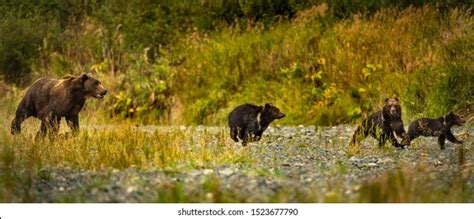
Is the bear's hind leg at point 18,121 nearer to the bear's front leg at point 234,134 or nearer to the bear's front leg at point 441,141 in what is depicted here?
the bear's front leg at point 234,134

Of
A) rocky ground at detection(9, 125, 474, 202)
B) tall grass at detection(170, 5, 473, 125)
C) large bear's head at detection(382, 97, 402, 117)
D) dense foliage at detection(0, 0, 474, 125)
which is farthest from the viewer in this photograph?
dense foliage at detection(0, 0, 474, 125)

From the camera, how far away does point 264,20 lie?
573 inches

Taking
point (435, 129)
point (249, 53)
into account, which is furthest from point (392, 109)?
point (249, 53)

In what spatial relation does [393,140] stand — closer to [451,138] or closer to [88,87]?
[451,138]

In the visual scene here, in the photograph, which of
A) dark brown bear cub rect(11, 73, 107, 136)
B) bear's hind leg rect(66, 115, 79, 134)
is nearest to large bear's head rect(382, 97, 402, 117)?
dark brown bear cub rect(11, 73, 107, 136)

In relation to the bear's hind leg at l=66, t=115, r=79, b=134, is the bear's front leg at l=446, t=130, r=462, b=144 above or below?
below

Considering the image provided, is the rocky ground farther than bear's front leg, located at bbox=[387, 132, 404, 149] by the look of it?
No

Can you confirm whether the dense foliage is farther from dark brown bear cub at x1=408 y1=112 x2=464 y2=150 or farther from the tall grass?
dark brown bear cub at x1=408 y1=112 x2=464 y2=150

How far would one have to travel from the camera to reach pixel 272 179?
621cm

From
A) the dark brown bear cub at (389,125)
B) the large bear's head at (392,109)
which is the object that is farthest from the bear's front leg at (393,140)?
the large bear's head at (392,109)

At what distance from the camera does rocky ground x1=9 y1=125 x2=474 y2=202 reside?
568cm

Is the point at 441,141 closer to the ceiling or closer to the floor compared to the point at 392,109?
closer to the floor

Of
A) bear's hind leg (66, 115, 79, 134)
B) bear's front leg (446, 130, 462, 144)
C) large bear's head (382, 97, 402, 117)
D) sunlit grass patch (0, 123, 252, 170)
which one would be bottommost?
sunlit grass patch (0, 123, 252, 170)

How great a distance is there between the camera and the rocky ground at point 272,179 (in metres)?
5.68
